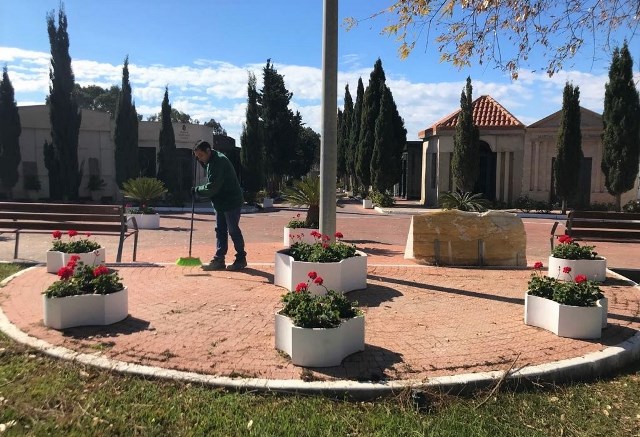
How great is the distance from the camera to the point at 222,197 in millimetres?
7250

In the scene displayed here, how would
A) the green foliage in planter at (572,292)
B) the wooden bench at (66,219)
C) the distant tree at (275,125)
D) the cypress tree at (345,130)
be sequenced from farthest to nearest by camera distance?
1. the cypress tree at (345,130)
2. the distant tree at (275,125)
3. the wooden bench at (66,219)
4. the green foliage in planter at (572,292)

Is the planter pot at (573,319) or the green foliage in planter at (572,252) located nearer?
the planter pot at (573,319)

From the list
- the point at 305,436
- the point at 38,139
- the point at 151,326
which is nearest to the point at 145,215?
the point at 151,326

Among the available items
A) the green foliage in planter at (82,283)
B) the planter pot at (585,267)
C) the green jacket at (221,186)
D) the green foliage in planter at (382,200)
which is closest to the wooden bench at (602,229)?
the planter pot at (585,267)

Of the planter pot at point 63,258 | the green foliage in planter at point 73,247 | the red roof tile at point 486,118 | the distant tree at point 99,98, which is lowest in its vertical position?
the planter pot at point 63,258

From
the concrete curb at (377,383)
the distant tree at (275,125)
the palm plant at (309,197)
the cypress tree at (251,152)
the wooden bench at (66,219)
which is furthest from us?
the distant tree at (275,125)

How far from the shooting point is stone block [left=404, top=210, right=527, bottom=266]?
792 centimetres

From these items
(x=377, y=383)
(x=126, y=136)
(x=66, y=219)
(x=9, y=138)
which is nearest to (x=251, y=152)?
(x=126, y=136)

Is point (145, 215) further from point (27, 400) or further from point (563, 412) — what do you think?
point (563, 412)

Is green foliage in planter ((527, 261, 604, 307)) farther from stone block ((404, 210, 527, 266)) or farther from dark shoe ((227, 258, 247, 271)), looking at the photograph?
dark shoe ((227, 258, 247, 271))

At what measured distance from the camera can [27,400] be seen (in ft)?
10.7

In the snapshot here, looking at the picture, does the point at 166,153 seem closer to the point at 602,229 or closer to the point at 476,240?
the point at 476,240

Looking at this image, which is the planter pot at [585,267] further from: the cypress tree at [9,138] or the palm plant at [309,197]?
the cypress tree at [9,138]

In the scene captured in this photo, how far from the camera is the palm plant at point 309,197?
10.0m
